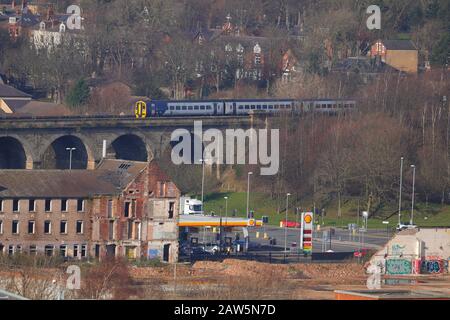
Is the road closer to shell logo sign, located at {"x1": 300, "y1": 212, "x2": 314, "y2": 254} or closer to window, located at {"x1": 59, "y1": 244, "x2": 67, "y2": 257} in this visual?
shell logo sign, located at {"x1": 300, "y1": 212, "x2": 314, "y2": 254}

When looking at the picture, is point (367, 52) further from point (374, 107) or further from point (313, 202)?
point (313, 202)

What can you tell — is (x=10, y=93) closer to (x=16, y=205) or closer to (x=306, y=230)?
(x=16, y=205)

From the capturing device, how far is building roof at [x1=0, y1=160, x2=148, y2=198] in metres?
63.1

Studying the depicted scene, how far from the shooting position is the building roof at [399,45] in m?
116

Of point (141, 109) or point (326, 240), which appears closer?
point (326, 240)

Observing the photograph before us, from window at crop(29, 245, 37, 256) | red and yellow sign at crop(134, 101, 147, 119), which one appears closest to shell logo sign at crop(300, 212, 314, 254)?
window at crop(29, 245, 37, 256)

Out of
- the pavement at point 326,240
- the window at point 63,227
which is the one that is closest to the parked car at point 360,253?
the pavement at point 326,240

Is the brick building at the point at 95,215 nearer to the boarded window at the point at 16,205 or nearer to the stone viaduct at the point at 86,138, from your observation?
the boarded window at the point at 16,205

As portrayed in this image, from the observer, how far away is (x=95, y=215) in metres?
63.2

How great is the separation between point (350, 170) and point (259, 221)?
901 centimetres

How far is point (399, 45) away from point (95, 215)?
56458 millimetres

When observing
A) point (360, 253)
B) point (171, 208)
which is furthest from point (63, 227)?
point (360, 253)
